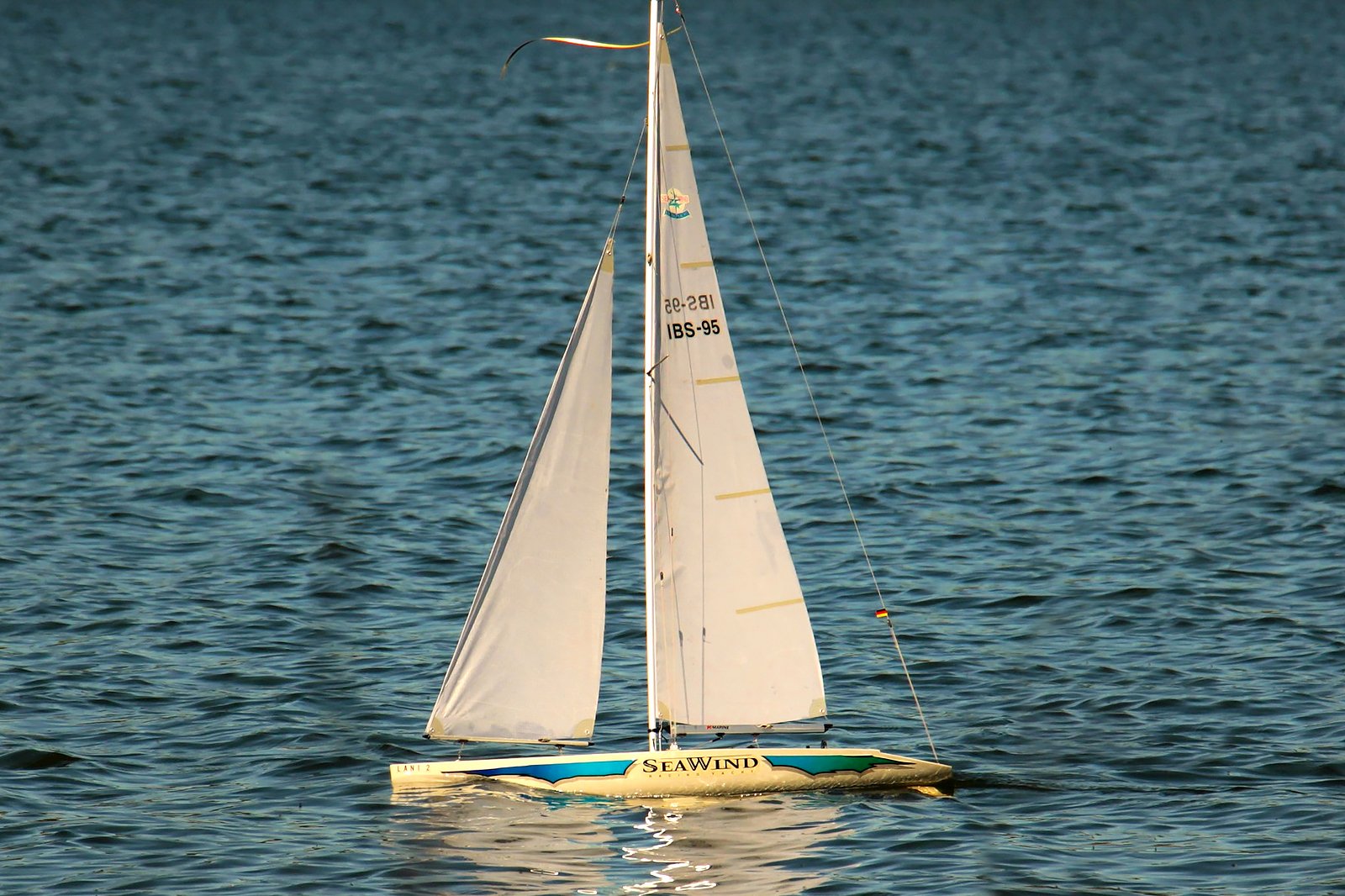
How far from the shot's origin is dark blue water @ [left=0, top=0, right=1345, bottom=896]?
60.8 feet

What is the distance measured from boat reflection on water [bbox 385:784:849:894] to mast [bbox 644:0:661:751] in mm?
1106

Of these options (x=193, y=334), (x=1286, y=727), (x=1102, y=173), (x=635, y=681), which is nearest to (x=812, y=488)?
(x=635, y=681)

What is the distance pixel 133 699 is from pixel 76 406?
665 inches

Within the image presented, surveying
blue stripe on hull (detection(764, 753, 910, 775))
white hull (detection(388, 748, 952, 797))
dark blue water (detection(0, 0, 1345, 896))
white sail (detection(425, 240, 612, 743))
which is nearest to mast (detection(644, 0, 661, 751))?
white hull (detection(388, 748, 952, 797))

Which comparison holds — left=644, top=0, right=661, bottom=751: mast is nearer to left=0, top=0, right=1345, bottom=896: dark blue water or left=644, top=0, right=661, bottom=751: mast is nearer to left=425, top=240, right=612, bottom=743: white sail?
left=425, top=240, right=612, bottom=743: white sail

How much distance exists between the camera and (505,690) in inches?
749

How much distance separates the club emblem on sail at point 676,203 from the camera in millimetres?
18250

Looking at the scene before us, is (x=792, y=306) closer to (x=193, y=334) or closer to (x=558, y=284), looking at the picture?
(x=558, y=284)

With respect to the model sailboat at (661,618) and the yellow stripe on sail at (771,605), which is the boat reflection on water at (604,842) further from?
the yellow stripe on sail at (771,605)

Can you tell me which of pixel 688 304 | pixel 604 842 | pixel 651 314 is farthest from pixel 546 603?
pixel 688 304

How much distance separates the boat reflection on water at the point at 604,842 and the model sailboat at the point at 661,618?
0.81ft

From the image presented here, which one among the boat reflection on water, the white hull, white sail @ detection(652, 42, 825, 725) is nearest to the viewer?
the boat reflection on water

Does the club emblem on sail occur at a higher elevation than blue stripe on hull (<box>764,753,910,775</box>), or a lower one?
higher

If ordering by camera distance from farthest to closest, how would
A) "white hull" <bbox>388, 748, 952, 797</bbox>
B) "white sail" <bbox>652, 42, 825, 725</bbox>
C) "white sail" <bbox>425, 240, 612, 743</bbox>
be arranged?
1. "white sail" <bbox>425, 240, 612, 743</bbox>
2. "white hull" <bbox>388, 748, 952, 797</bbox>
3. "white sail" <bbox>652, 42, 825, 725</bbox>
